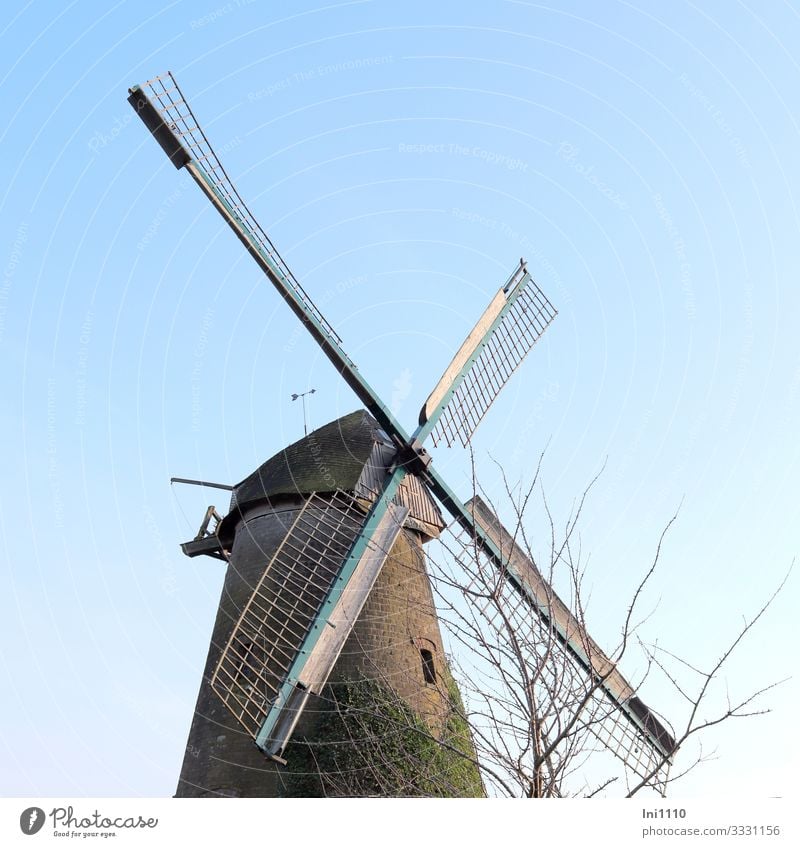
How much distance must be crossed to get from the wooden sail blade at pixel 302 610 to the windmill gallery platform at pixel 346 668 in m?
0.20

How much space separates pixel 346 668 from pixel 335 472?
10.1 ft

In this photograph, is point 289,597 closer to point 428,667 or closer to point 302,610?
point 302,610

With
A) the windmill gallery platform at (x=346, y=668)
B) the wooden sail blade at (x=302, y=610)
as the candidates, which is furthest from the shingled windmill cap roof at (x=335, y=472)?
the wooden sail blade at (x=302, y=610)

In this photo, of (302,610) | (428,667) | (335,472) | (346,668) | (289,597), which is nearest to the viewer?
(346,668)

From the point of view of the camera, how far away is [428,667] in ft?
42.9

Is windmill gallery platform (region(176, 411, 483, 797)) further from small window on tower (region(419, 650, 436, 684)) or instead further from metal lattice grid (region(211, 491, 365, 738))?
metal lattice grid (region(211, 491, 365, 738))

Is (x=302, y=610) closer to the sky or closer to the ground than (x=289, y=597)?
closer to the ground

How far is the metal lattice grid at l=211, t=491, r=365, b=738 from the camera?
38.8ft

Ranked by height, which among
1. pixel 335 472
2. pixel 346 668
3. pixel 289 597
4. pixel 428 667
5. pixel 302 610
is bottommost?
pixel 346 668

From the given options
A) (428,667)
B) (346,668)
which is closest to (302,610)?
(346,668)

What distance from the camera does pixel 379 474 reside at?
1369 centimetres

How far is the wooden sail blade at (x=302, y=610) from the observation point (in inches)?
438

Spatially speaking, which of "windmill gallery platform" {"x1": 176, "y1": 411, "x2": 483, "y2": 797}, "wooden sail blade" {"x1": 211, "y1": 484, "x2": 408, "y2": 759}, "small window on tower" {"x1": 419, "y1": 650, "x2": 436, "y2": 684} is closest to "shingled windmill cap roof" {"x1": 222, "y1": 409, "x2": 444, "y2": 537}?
"windmill gallery platform" {"x1": 176, "y1": 411, "x2": 483, "y2": 797}

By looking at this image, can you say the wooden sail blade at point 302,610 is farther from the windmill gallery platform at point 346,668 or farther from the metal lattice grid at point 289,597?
the windmill gallery platform at point 346,668
